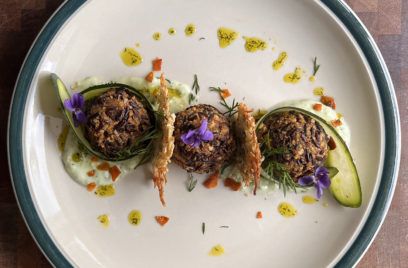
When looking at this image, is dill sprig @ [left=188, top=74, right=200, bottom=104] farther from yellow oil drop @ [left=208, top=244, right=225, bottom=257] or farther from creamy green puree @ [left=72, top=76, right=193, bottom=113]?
yellow oil drop @ [left=208, top=244, right=225, bottom=257]

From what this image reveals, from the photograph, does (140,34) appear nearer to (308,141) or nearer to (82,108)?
(82,108)

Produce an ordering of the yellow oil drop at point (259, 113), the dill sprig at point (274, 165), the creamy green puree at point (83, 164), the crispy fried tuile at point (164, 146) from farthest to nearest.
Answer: the yellow oil drop at point (259, 113), the creamy green puree at point (83, 164), the dill sprig at point (274, 165), the crispy fried tuile at point (164, 146)

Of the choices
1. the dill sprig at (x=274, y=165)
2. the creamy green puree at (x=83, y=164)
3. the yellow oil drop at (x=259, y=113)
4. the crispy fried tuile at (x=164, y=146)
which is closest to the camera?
the crispy fried tuile at (x=164, y=146)

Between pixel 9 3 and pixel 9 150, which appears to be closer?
pixel 9 150

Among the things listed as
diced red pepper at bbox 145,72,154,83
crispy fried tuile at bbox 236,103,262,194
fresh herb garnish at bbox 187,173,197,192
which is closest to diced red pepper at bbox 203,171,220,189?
fresh herb garnish at bbox 187,173,197,192

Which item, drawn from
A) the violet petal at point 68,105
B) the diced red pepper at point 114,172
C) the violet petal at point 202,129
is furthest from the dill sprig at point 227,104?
the violet petal at point 68,105

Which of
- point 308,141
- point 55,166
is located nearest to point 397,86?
point 308,141

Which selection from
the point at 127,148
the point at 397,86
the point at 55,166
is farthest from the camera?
the point at 397,86

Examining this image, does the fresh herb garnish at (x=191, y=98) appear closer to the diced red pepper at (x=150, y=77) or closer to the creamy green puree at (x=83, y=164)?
the diced red pepper at (x=150, y=77)
